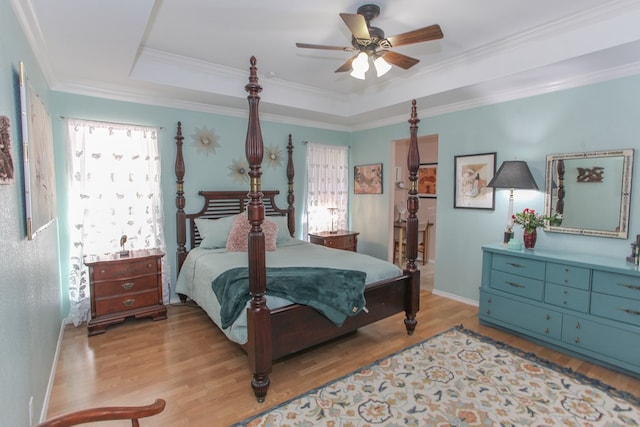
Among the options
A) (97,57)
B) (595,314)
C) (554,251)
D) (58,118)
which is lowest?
(595,314)

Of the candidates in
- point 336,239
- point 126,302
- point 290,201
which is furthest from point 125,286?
point 336,239

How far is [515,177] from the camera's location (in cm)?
321

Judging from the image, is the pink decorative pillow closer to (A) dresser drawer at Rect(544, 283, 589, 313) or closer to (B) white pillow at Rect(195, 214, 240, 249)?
(B) white pillow at Rect(195, 214, 240, 249)

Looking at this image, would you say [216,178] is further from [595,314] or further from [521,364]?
[595,314]

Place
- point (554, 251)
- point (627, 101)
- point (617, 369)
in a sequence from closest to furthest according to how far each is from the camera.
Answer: point (617, 369)
point (627, 101)
point (554, 251)

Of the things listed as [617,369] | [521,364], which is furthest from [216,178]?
[617,369]

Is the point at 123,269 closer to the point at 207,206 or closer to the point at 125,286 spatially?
the point at 125,286

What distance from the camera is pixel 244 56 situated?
3.33m

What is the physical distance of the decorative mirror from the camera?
2.86 metres

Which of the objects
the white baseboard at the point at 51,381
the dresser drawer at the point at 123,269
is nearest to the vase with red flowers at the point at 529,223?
the dresser drawer at the point at 123,269

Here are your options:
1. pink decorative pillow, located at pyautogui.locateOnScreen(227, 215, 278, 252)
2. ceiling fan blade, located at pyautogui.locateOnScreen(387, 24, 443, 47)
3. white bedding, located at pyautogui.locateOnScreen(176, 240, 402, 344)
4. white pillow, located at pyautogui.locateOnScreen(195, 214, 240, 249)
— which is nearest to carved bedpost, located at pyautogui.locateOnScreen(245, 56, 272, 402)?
white bedding, located at pyautogui.locateOnScreen(176, 240, 402, 344)

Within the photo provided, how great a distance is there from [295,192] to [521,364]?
A: 11.4 feet

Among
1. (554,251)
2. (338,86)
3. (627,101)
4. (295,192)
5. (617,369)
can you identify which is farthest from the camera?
(295,192)

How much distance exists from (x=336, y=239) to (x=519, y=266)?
2.46 meters
